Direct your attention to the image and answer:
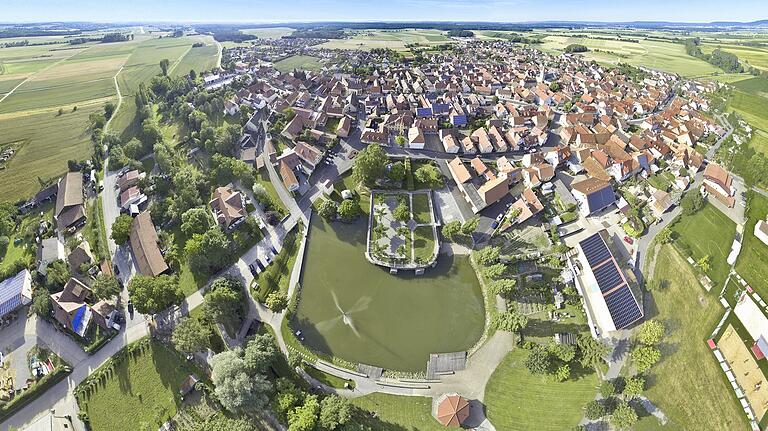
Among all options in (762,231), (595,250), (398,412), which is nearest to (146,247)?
(398,412)

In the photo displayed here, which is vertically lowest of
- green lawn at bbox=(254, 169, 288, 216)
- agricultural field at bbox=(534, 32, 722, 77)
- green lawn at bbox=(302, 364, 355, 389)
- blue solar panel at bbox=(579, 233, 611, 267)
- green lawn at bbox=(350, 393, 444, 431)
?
green lawn at bbox=(350, 393, 444, 431)

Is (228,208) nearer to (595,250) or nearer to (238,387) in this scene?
(238,387)

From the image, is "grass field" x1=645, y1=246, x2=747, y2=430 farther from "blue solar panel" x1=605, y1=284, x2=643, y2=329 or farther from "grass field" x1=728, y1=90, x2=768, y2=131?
"grass field" x1=728, y1=90, x2=768, y2=131

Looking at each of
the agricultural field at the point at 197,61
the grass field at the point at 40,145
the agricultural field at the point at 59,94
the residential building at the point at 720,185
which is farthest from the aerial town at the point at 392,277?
the agricultural field at the point at 197,61

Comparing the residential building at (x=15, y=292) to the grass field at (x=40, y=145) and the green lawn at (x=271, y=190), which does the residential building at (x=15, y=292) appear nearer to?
the grass field at (x=40, y=145)

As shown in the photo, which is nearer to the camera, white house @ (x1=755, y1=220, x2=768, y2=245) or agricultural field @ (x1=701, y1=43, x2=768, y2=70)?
white house @ (x1=755, y1=220, x2=768, y2=245)

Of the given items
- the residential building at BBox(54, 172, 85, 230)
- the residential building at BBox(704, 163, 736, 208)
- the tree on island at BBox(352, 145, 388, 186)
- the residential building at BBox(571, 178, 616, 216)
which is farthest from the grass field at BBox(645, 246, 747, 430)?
the residential building at BBox(54, 172, 85, 230)

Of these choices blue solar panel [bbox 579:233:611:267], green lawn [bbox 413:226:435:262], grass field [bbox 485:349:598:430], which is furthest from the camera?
green lawn [bbox 413:226:435:262]

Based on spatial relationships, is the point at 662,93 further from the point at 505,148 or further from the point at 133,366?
the point at 133,366
